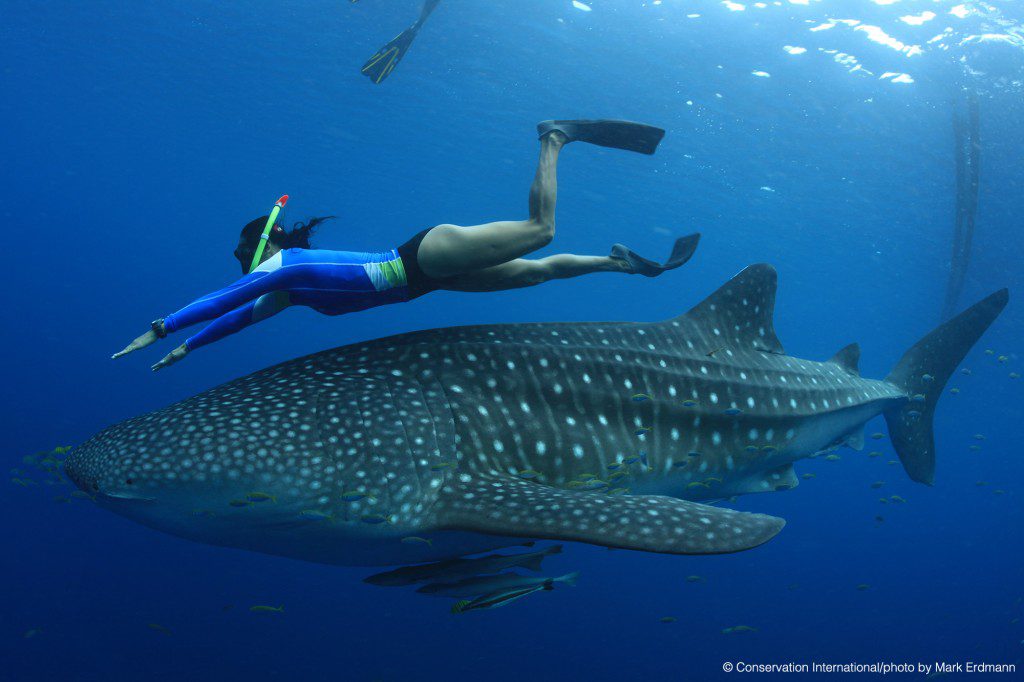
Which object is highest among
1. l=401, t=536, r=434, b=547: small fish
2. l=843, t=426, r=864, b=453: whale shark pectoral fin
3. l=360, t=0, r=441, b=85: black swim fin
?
l=360, t=0, r=441, b=85: black swim fin

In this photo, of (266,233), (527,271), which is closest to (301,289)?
(266,233)

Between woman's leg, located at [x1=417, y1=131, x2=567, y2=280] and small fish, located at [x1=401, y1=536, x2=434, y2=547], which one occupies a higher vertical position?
woman's leg, located at [x1=417, y1=131, x2=567, y2=280]

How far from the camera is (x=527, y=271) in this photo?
19.0ft

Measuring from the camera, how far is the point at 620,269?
5.72 m

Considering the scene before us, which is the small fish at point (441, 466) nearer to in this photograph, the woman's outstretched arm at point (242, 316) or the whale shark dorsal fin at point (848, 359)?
the woman's outstretched arm at point (242, 316)

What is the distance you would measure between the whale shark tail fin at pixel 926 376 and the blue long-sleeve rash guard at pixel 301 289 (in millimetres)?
6519

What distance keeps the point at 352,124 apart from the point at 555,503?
35.2 metres

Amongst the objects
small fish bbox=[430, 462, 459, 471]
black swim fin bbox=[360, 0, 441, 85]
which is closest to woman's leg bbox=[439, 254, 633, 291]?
small fish bbox=[430, 462, 459, 471]

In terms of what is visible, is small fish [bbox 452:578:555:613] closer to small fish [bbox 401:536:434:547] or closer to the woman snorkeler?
small fish [bbox 401:536:434:547]

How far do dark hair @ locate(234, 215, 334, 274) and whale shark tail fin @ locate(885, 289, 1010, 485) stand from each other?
722cm

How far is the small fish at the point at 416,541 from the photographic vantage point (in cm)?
357

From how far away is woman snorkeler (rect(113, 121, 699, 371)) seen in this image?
Result: 4.53 m

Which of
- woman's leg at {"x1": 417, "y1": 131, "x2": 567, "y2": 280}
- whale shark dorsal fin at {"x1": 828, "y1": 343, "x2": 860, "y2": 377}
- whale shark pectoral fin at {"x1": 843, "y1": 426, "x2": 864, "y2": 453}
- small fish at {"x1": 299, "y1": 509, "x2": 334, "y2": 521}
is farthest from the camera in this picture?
whale shark dorsal fin at {"x1": 828, "y1": 343, "x2": 860, "y2": 377}

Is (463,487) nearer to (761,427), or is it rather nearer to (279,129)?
(761,427)
